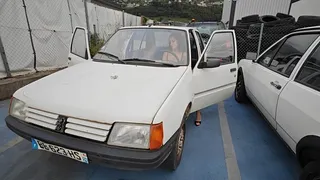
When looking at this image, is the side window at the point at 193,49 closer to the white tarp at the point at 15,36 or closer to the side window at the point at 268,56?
the side window at the point at 268,56

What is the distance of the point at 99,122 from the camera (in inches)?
60.1

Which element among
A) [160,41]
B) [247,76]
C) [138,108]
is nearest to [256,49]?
[247,76]

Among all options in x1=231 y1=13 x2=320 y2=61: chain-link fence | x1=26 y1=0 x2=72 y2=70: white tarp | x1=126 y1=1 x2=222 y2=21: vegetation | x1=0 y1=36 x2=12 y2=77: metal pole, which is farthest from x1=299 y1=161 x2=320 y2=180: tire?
x1=126 y1=1 x2=222 y2=21: vegetation

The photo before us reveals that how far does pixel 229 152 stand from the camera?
265 cm

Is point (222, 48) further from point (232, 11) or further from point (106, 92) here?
point (232, 11)

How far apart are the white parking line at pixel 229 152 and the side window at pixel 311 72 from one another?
3.99 ft

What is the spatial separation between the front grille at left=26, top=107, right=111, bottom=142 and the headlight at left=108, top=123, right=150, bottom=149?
66mm

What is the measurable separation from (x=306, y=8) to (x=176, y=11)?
28855mm

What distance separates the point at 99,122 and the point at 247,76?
324cm

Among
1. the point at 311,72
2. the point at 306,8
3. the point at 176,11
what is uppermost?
the point at 176,11

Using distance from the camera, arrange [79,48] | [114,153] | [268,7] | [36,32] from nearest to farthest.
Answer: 1. [114,153]
2. [79,48]
3. [36,32]
4. [268,7]

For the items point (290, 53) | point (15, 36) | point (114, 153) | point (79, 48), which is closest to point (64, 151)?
point (114, 153)

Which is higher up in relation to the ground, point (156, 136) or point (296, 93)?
point (296, 93)

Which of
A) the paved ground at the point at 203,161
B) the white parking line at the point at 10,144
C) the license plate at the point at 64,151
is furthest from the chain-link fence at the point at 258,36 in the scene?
the white parking line at the point at 10,144
